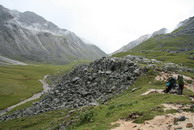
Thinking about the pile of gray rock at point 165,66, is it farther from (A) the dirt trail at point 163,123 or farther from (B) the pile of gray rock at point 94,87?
(A) the dirt trail at point 163,123

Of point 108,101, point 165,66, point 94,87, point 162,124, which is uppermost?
point 165,66

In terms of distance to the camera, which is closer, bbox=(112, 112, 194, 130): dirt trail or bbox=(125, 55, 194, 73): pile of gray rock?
bbox=(112, 112, 194, 130): dirt trail

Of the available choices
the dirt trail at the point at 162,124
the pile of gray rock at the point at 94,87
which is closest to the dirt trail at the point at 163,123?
the dirt trail at the point at 162,124

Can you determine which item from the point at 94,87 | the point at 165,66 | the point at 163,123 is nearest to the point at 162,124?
the point at 163,123

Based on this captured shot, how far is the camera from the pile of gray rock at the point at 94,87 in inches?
1916

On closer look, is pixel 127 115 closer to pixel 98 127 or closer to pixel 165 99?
pixel 98 127

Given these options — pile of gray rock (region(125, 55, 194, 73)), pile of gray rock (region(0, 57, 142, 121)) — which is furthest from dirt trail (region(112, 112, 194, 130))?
pile of gray rock (region(125, 55, 194, 73))

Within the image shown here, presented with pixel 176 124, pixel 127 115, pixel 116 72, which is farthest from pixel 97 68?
pixel 176 124

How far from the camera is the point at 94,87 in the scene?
179ft

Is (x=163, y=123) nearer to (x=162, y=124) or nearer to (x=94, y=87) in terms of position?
(x=162, y=124)

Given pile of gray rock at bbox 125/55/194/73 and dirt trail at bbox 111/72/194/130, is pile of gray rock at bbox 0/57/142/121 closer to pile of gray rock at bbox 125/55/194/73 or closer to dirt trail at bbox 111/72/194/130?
pile of gray rock at bbox 125/55/194/73

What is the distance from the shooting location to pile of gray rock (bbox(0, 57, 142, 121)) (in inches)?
1916

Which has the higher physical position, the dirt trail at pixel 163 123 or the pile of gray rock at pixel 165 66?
the pile of gray rock at pixel 165 66

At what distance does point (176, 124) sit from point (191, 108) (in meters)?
5.28
